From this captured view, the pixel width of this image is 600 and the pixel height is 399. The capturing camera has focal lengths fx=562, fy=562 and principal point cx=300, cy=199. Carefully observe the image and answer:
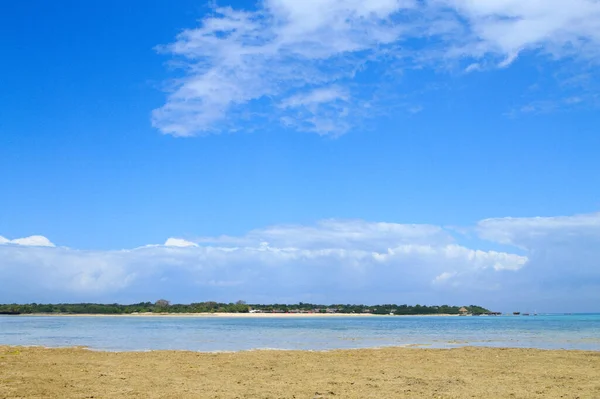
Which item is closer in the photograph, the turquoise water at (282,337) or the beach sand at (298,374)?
the beach sand at (298,374)

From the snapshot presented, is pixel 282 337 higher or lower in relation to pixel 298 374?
→ lower

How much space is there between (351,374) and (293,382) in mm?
2916

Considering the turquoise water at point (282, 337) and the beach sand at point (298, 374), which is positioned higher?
the beach sand at point (298, 374)

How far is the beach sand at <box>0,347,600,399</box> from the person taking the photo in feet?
52.9

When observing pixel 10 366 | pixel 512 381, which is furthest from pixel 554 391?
pixel 10 366

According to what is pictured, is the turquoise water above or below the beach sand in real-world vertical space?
below

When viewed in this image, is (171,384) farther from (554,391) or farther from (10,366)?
(554,391)

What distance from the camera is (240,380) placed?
730 inches

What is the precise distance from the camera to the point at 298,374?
20.1m

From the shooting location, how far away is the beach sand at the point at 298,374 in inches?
635

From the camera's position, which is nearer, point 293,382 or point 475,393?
point 475,393

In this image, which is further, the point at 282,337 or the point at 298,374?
the point at 282,337

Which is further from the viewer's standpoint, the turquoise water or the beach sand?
the turquoise water

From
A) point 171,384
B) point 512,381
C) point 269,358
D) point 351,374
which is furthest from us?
point 269,358
